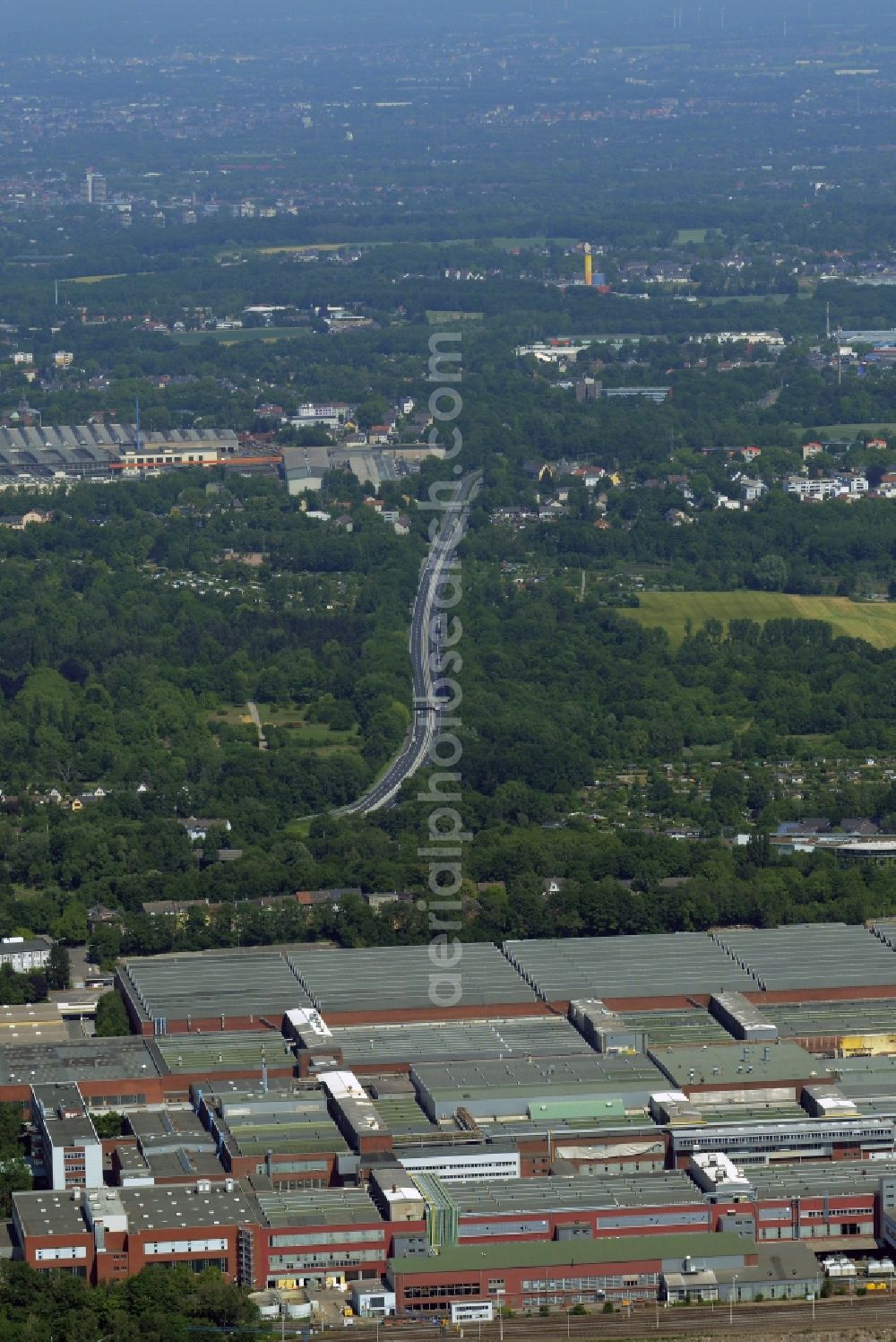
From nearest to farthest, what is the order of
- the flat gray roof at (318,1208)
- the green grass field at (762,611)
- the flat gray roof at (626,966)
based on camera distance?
the flat gray roof at (318,1208)
the flat gray roof at (626,966)
the green grass field at (762,611)

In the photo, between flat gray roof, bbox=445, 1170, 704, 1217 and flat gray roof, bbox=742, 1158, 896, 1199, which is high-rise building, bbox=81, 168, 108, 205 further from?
flat gray roof, bbox=445, 1170, 704, 1217

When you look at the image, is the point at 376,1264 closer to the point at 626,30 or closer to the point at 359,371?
the point at 359,371

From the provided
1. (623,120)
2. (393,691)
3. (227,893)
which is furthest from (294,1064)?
(623,120)

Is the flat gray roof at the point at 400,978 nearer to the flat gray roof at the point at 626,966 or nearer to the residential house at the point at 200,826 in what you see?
the flat gray roof at the point at 626,966

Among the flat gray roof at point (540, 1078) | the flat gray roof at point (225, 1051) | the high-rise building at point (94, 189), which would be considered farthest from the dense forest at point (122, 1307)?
the high-rise building at point (94, 189)

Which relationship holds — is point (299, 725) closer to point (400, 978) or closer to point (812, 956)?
point (400, 978)

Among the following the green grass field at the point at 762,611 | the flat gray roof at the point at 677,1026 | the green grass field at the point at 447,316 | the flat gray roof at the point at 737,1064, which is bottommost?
the green grass field at the point at 447,316
